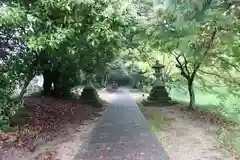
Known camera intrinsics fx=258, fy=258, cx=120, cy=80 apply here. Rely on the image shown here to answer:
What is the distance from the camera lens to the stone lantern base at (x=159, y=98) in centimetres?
1415

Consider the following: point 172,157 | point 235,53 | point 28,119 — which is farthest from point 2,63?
point 235,53

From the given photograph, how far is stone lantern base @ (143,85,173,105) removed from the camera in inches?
557

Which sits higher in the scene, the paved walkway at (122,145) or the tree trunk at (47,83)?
the tree trunk at (47,83)

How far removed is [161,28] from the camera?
187 inches

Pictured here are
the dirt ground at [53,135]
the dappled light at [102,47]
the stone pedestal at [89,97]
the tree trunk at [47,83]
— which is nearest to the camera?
the dappled light at [102,47]

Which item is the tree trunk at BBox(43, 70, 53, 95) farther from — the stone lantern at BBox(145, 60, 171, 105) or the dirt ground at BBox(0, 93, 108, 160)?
the stone lantern at BBox(145, 60, 171, 105)

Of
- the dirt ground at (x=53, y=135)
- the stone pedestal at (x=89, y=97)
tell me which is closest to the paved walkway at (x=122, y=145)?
the dirt ground at (x=53, y=135)

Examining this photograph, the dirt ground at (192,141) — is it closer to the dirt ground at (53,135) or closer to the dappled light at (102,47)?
the dappled light at (102,47)

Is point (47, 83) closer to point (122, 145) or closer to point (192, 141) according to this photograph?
point (122, 145)

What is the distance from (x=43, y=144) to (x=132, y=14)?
3742mm

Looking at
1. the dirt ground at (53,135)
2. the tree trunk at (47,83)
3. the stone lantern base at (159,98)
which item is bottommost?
the dirt ground at (53,135)

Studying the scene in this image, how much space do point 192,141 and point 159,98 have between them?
26.5ft

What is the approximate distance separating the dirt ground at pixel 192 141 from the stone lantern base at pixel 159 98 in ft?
16.2

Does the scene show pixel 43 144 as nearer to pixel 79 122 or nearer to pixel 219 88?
pixel 79 122
